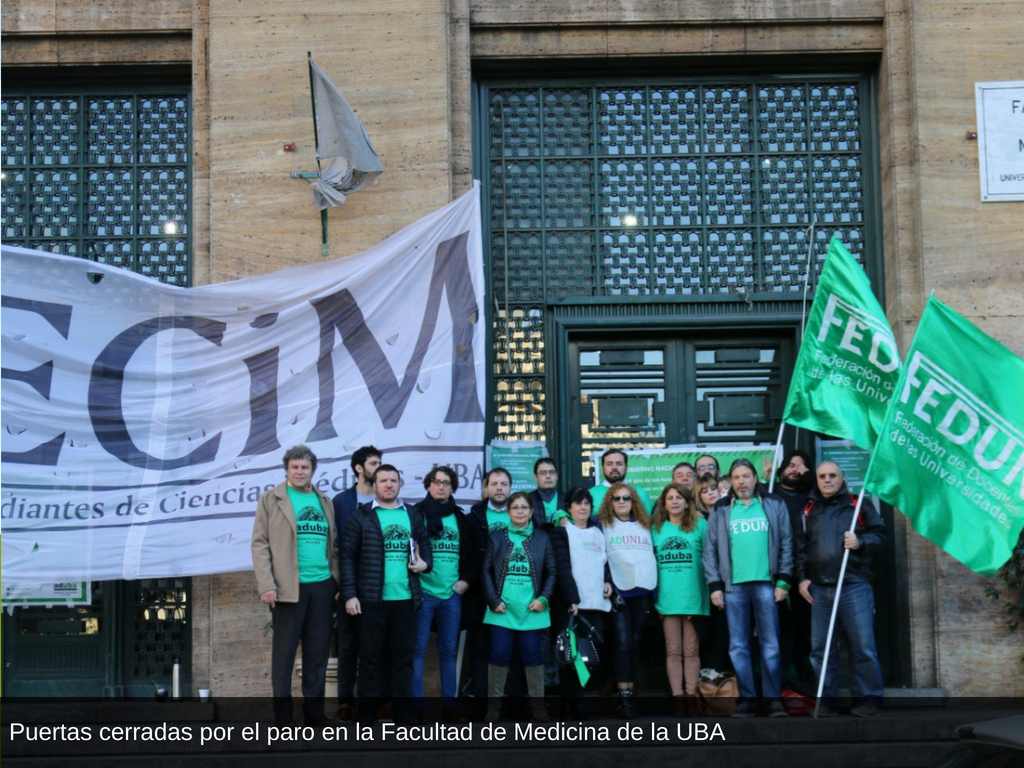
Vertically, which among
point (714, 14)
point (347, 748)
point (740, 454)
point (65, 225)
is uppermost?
point (714, 14)

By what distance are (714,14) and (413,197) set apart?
345cm

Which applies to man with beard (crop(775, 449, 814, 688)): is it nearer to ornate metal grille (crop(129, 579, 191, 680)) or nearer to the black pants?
the black pants

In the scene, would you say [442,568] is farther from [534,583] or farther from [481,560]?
[534,583]

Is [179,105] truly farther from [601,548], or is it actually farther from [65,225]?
[601,548]

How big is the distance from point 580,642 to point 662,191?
484 cm

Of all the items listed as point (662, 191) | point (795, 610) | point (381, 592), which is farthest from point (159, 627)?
point (662, 191)

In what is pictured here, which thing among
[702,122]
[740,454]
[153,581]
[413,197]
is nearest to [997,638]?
[740,454]

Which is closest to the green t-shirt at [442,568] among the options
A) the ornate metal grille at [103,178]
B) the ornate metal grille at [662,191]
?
the ornate metal grille at [662,191]

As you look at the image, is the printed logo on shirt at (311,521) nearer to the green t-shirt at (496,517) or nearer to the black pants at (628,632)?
the green t-shirt at (496,517)

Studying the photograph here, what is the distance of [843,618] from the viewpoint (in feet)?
34.0

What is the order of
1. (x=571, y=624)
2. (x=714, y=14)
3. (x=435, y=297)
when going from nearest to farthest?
(x=571, y=624) < (x=435, y=297) < (x=714, y=14)

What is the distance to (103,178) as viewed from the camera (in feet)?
41.8

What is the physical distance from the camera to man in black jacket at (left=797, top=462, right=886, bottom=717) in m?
10.2

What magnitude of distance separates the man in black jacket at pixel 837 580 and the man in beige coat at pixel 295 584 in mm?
3813
